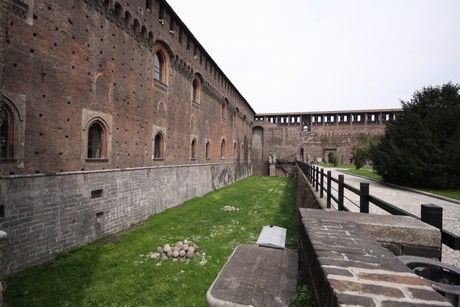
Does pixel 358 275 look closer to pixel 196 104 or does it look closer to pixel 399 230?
pixel 399 230

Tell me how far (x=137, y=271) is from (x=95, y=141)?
176 inches

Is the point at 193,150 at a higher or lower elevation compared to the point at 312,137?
lower

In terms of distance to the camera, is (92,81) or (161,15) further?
(161,15)

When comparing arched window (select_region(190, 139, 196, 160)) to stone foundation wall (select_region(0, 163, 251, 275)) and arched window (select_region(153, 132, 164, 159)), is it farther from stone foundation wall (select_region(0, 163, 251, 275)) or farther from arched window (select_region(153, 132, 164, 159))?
stone foundation wall (select_region(0, 163, 251, 275))

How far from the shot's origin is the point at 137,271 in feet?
18.1

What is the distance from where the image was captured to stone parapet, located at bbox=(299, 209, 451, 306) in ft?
3.80

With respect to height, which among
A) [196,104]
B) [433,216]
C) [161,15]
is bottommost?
[433,216]

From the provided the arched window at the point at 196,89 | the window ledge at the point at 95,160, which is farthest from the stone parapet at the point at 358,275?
the arched window at the point at 196,89

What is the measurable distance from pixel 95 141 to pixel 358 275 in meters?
8.26

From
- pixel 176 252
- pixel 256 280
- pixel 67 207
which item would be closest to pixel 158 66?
pixel 67 207

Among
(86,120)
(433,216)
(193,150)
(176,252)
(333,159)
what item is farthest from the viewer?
(333,159)

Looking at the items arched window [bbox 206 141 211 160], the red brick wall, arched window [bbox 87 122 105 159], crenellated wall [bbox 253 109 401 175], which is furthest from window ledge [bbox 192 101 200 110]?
crenellated wall [bbox 253 109 401 175]

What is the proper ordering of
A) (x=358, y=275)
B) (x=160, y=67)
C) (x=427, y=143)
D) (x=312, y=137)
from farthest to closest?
(x=312, y=137) < (x=427, y=143) < (x=160, y=67) < (x=358, y=275)

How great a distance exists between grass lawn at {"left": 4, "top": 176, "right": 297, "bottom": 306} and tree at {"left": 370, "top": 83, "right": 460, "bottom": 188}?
810cm
